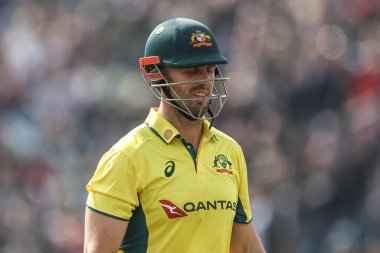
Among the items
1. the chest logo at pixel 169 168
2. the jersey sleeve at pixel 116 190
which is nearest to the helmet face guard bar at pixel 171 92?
the chest logo at pixel 169 168

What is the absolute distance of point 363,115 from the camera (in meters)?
9.16

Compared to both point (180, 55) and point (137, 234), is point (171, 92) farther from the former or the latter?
point (137, 234)

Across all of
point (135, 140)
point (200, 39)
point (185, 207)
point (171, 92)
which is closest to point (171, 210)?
Result: point (185, 207)

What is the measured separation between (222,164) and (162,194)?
41 centimetres

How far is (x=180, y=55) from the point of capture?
4.68m

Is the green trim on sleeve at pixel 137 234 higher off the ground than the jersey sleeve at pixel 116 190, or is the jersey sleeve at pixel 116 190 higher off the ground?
the jersey sleeve at pixel 116 190

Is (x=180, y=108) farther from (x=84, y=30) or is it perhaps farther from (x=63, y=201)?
(x=84, y=30)

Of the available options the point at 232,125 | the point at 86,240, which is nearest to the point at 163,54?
the point at 86,240

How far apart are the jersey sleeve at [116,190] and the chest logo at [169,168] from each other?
0.15m

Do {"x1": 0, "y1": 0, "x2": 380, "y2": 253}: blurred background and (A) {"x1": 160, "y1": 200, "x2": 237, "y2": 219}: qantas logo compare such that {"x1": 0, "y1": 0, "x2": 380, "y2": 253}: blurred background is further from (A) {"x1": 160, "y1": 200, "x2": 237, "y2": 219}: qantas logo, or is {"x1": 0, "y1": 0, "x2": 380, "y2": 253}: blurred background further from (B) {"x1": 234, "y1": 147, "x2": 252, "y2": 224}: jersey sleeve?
(A) {"x1": 160, "y1": 200, "x2": 237, "y2": 219}: qantas logo

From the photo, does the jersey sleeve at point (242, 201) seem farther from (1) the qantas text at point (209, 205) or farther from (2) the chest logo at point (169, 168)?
(2) the chest logo at point (169, 168)

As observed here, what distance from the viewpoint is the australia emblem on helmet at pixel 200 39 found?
4719mm

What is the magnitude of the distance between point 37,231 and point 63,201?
0.44 metres

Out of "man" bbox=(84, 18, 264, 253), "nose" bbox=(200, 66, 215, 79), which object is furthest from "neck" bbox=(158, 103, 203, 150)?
"nose" bbox=(200, 66, 215, 79)
